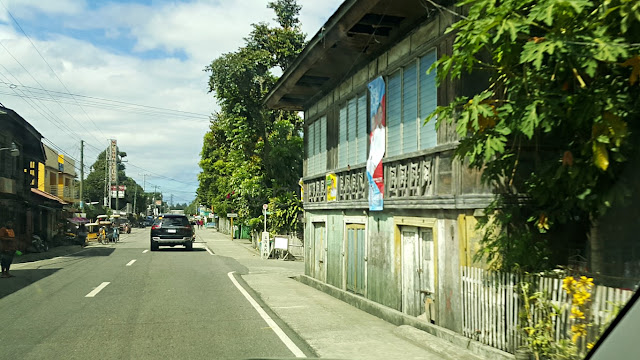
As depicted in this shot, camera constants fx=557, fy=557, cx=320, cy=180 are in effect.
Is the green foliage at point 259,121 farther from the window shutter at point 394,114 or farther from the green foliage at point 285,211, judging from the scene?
the window shutter at point 394,114

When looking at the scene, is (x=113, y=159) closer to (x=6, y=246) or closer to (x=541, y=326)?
(x=6, y=246)

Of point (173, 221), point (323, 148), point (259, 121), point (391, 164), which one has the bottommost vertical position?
point (173, 221)

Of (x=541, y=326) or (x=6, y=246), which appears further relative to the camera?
(x=6, y=246)

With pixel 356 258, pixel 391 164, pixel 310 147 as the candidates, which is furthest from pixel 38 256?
pixel 391 164

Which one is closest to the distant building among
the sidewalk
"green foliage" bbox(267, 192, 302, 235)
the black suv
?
the black suv

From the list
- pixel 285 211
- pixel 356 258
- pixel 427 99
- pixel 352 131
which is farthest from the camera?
pixel 285 211

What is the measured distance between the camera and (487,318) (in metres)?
7.56

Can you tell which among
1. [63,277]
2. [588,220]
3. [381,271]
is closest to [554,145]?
[588,220]

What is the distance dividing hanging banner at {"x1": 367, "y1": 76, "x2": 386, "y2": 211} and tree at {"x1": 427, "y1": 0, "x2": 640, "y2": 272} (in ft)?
16.4

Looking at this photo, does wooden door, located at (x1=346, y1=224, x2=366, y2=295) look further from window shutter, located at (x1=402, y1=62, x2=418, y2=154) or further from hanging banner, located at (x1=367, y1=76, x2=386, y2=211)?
window shutter, located at (x1=402, y1=62, x2=418, y2=154)

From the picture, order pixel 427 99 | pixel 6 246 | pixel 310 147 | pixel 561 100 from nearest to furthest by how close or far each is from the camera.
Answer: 1. pixel 561 100
2. pixel 427 99
3. pixel 6 246
4. pixel 310 147

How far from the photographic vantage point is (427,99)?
9898 millimetres

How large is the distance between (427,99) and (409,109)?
0.88 m

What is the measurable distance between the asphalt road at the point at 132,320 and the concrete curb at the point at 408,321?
85.7 inches
